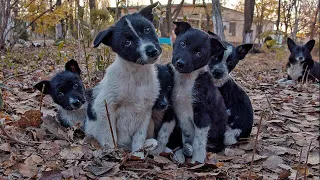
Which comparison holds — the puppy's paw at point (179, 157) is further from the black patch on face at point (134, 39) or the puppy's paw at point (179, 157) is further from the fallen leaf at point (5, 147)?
the fallen leaf at point (5, 147)

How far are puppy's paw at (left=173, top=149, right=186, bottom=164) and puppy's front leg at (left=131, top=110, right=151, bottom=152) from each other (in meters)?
0.37

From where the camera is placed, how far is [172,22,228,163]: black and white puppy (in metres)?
3.44

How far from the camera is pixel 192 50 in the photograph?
3428 millimetres

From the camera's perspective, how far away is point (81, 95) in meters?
4.04

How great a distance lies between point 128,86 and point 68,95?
3.06 ft

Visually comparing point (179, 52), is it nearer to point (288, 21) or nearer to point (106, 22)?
point (106, 22)

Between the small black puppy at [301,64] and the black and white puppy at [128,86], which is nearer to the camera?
the black and white puppy at [128,86]

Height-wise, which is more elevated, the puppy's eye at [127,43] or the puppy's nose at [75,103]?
the puppy's eye at [127,43]

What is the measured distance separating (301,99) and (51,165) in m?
5.36

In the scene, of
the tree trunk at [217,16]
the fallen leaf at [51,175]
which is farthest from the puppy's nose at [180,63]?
the tree trunk at [217,16]

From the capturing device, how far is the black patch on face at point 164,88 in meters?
3.42

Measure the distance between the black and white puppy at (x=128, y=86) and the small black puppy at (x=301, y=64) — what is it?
7.27 meters

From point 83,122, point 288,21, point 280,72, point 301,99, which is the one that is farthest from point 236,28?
point 83,122

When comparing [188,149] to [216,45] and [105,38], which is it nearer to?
[216,45]
